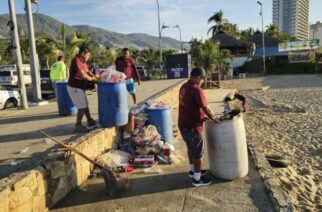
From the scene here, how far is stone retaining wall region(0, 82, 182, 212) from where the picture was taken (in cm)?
437

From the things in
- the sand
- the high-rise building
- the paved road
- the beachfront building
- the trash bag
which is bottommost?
the sand

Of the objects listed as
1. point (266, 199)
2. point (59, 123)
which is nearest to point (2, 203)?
point (266, 199)

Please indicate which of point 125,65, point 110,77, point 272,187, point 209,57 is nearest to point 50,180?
point 110,77

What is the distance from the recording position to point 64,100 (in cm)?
966

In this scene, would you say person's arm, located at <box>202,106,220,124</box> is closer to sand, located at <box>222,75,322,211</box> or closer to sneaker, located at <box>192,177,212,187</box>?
sneaker, located at <box>192,177,212,187</box>

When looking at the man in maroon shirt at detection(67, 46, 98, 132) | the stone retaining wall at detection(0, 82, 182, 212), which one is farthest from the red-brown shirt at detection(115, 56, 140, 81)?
the stone retaining wall at detection(0, 82, 182, 212)

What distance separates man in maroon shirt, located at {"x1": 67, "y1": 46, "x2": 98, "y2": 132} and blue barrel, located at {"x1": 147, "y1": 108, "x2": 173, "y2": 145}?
1252 mm

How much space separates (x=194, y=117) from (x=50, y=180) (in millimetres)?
2273

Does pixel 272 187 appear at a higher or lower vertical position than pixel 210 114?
lower

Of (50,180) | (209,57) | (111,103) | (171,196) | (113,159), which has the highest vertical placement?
(209,57)

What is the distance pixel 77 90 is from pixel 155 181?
251 cm

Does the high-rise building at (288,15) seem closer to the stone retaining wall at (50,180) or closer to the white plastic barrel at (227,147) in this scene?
the white plastic barrel at (227,147)

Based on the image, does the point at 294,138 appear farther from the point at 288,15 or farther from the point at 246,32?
the point at 288,15

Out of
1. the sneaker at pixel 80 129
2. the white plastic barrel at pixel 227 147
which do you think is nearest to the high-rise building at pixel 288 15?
the sneaker at pixel 80 129
